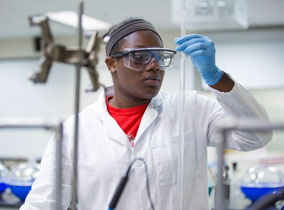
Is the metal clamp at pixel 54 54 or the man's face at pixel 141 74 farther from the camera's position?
the man's face at pixel 141 74

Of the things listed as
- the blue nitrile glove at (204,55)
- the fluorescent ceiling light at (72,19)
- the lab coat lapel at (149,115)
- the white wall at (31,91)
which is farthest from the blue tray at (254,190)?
the white wall at (31,91)

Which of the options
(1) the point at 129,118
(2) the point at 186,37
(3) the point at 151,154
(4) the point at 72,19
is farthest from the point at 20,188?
(4) the point at 72,19

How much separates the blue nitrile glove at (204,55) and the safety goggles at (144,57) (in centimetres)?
7

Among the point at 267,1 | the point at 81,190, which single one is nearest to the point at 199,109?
the point at 81,190

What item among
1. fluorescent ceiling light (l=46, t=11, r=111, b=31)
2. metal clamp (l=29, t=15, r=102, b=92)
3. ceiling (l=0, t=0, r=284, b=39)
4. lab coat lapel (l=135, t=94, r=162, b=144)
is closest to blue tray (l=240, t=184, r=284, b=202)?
lab coat lapel (l=135, t=94, r=162, b=144)

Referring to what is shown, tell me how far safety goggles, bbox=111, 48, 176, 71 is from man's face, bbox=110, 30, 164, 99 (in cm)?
1

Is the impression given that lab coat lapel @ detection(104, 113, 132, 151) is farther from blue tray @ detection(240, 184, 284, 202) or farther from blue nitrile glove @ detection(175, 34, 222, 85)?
blue tray @ detection(240, 184, 284, 202)

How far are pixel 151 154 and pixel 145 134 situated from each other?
79 millimetres

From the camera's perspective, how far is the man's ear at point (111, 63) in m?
1.51

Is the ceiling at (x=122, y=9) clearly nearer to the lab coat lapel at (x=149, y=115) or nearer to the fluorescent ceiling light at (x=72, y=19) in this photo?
the fluorescent ceiling light at (x=72, y=19)

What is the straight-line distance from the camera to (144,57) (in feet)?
4.48

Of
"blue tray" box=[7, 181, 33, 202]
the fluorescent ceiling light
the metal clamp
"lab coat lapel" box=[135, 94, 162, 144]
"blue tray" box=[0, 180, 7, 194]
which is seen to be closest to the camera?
the metal clamp

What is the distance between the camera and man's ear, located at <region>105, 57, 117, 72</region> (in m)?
1.51

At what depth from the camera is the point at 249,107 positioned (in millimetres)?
1286
